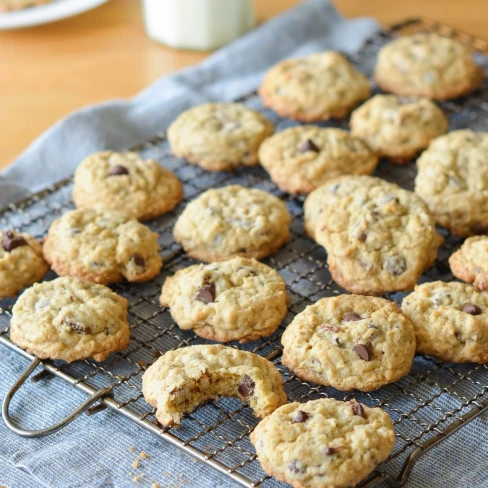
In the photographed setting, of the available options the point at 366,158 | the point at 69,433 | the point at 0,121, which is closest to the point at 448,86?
the point at 366,158

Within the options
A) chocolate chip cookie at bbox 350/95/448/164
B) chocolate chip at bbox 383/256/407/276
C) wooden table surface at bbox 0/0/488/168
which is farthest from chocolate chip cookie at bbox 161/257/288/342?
wooden table surface at bbox 0/0/488/168

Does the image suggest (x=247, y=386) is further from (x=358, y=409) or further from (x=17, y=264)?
(x=17, y=264)

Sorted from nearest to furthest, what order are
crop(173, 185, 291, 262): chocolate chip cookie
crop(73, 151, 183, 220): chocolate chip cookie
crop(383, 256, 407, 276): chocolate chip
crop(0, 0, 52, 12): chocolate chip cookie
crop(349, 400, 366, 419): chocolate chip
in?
crop(349, 400, 366, 419): chocolate chip < crop(383, 256, 407, 276): chocolate chip < crop(173, 185, 291, 262): chocolate chip cookie < crop(73, 151, 183, 220): chocolate chip cookie < crop(0, 0, 52, 12): chocolate chip cookie

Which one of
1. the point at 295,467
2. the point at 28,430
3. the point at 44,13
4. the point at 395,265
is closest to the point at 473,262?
the point at 395,265

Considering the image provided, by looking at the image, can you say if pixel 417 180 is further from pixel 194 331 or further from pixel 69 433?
pixel 69 433

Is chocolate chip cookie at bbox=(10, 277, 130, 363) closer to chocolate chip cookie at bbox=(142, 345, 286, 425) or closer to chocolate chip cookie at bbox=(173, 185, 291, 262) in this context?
chocolate chip cookie at bbox=(142, 345, 286, 425)
